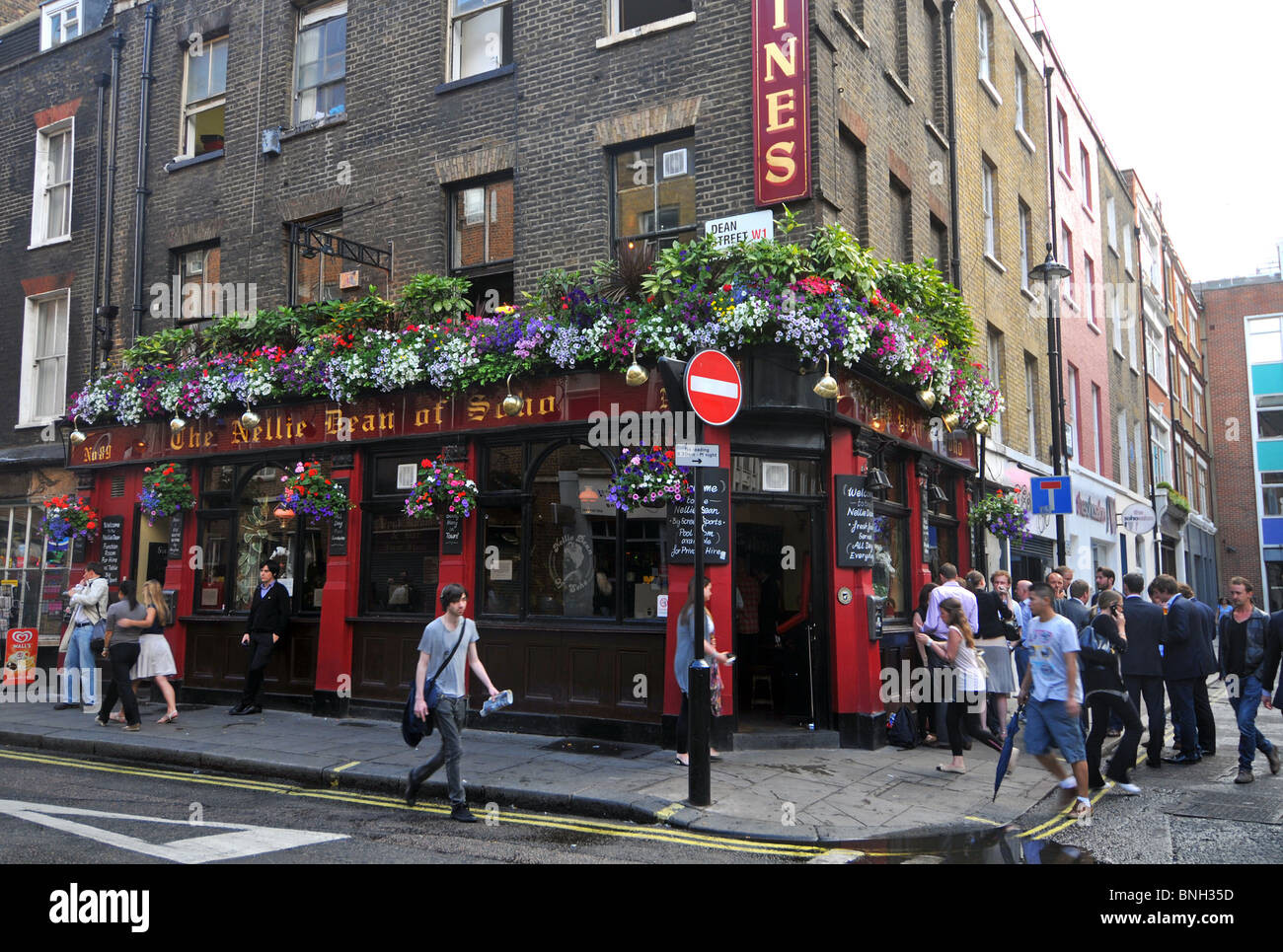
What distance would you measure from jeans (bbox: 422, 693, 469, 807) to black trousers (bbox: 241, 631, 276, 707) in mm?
5969

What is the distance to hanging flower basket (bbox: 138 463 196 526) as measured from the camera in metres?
14.4

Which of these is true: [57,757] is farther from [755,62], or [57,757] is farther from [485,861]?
[755,62]

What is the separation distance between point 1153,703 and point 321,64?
14.1 meters

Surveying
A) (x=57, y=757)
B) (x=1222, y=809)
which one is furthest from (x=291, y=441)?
(x=1222, y=809)

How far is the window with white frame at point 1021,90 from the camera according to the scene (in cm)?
2109

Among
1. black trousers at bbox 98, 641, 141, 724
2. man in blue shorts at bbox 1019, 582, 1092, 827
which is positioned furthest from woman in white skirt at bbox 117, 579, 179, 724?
man in blue shorts at bbox 1019, 582, 1092, 827


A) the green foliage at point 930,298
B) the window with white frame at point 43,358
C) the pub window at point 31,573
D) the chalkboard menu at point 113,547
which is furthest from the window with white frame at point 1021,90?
the pub window at point 31,573

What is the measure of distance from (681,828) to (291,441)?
8711mm

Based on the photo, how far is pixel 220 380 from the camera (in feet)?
45.7

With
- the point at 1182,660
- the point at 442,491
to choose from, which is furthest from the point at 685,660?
the point at 1182,660

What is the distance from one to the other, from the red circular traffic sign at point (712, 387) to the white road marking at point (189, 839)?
4.26 m

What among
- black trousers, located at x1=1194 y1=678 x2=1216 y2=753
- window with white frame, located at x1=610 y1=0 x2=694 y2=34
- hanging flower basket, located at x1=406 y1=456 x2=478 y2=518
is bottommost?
black trousers, located at x1=1194 y1=678 x2=1216 y2=753

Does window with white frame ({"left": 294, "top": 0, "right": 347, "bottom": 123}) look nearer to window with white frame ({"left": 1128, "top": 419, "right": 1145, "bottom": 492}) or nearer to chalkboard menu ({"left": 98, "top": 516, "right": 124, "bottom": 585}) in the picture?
chalkboard menu ({"left": 98, "top": 516, "right": 124, "bottom": 585})

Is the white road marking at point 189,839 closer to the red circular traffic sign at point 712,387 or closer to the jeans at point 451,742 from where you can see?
the jeans at point 451,742
